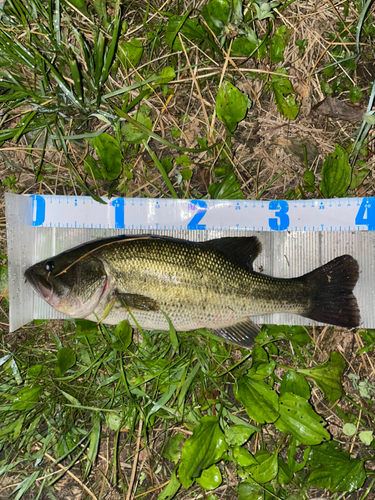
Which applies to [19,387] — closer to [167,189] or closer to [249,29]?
[167,189]

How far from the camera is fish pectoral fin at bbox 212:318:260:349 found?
3074 mm

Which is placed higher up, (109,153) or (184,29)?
(184,29)

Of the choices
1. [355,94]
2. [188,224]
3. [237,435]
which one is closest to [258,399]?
[237,435]

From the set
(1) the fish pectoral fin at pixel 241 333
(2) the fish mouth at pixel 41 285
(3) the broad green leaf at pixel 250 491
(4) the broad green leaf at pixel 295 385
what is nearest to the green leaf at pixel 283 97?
(1) the fish pectoral fin at pixel 241 333

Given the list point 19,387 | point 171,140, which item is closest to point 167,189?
point 171,140

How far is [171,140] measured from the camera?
3299mm

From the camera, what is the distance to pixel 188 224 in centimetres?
321

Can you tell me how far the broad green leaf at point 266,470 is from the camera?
298cm

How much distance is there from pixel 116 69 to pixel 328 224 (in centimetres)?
237

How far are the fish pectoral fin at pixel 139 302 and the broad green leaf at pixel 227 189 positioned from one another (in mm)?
1112

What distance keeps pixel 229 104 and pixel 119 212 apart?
1.35 metres

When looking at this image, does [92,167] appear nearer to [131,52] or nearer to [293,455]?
[131,52]

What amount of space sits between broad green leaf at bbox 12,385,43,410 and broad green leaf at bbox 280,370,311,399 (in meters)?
2.11

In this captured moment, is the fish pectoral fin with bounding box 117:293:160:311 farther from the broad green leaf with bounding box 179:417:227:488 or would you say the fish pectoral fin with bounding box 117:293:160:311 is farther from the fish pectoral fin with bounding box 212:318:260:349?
the broad green leaf with bounding box 179:417:227:488
